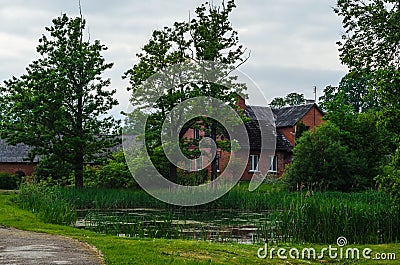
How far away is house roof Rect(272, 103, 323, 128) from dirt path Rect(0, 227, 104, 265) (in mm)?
36678

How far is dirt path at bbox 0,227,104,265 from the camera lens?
8680 millimetres

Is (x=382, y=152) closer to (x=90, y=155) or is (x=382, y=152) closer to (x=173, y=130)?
(x=173, y=130)

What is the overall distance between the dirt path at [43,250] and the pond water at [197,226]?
2.90m

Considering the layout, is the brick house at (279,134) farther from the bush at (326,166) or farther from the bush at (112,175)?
the bush at (326,166)

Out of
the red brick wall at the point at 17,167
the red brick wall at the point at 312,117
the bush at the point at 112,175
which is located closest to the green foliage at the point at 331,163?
the bush at the point at 112,175

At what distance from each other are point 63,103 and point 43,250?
20.2 meters

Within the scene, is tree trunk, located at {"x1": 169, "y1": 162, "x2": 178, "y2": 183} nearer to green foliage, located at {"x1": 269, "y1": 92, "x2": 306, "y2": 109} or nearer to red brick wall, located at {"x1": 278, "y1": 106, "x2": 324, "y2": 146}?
red brick wall, located at {"x1": 278, "y1": 106, "x2": 324, "y2": 146}

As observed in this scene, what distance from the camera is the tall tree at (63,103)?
2812 centimetres

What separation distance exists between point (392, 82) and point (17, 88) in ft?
66.1

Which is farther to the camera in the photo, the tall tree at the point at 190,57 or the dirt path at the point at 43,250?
the tall tree at the point at 190,57

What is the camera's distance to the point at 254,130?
44.3m

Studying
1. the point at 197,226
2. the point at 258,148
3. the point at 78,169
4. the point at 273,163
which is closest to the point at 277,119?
the point at 273,163

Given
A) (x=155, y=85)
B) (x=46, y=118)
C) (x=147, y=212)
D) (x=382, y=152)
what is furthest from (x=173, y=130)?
(x=382, y=152)

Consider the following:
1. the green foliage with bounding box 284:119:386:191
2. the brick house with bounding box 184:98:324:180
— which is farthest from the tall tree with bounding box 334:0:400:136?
the brick house with bounding box 184:98:324:180
